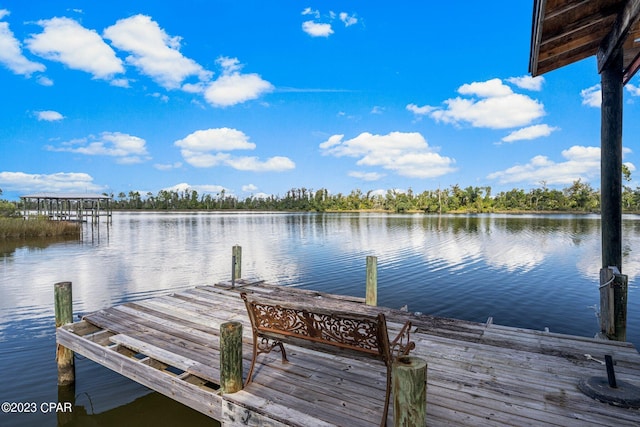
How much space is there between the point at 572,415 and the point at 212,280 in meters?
11.5

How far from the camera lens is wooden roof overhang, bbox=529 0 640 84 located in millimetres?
4137

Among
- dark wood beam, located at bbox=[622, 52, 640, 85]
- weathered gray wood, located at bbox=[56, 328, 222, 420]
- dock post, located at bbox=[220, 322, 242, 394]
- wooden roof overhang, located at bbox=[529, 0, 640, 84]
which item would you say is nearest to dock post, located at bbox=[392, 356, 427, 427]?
Answer: dock post, located at bbox=[220, 322, 242, 394]

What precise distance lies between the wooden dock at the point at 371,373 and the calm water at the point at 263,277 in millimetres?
775

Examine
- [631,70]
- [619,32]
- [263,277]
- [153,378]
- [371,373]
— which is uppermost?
[619,32]

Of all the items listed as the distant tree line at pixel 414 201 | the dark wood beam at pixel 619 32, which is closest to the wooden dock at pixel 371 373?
the dark wood beam at pixel 619 32

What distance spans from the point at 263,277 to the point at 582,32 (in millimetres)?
11480

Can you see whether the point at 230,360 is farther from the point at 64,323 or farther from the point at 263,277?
the point at 263,277

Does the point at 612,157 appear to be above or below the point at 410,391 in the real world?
above

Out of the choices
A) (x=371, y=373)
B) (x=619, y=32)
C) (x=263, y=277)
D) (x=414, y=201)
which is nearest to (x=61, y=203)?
(x=263, y=277)

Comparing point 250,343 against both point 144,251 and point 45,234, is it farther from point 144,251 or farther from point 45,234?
point 45,234

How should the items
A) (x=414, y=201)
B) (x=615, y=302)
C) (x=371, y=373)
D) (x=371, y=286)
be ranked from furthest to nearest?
(x=414, y=201) < (x=371, y=286) < (x=615, y=302) < (x=371, y=373)

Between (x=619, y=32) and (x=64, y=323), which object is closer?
(x=619, y=32)

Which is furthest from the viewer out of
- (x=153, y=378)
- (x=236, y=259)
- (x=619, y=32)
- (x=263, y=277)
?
(x=263, y=277)

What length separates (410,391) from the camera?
7.58 feet
